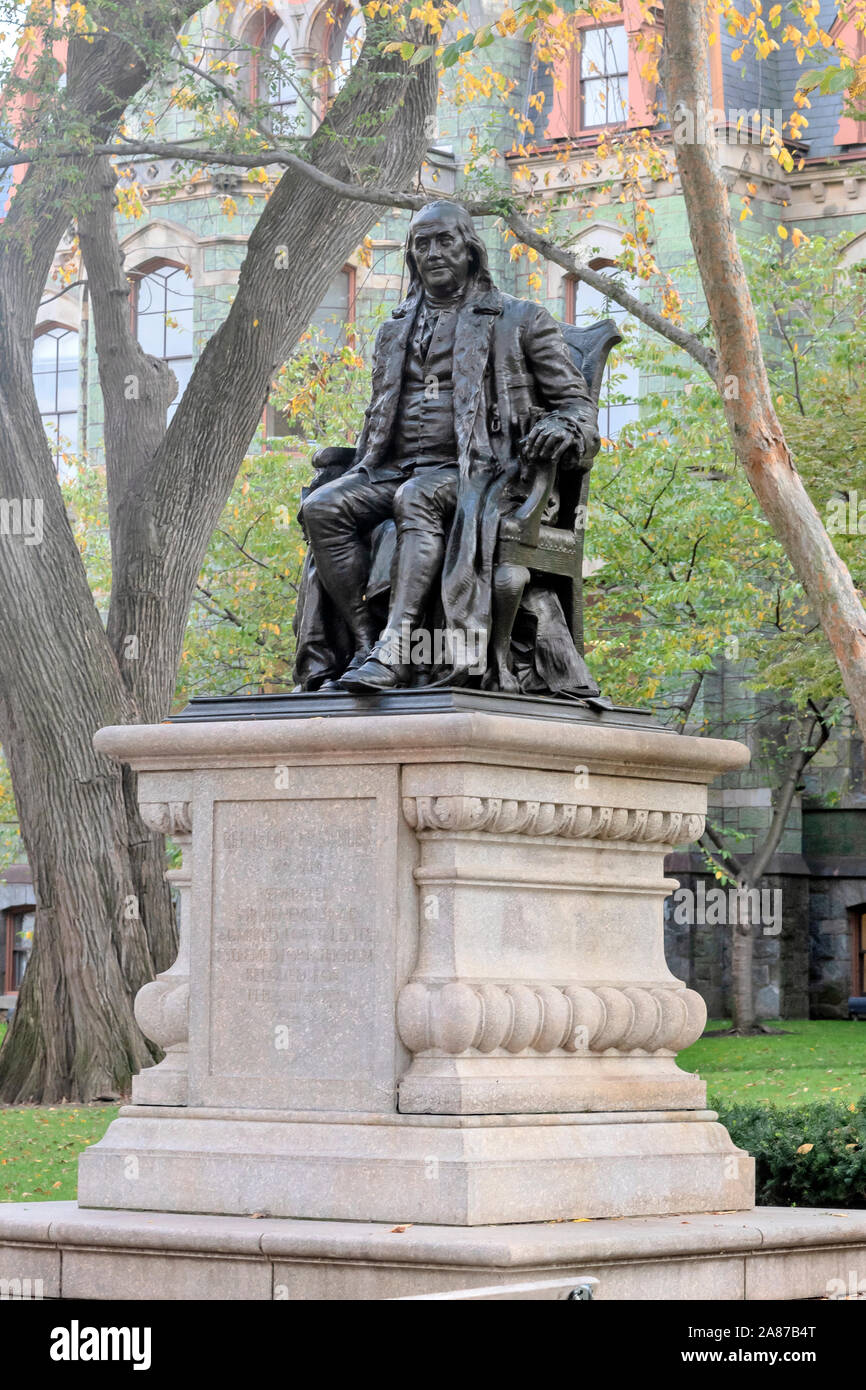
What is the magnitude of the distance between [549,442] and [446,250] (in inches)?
36.2

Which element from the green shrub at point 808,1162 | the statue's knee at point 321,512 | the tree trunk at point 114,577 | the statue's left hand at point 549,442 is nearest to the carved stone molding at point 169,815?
the statue's knee at point 321,512

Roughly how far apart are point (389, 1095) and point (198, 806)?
1.37 m

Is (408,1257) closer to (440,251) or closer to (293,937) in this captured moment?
(293,937)

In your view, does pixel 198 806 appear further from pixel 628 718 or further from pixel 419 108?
pixel 419 108

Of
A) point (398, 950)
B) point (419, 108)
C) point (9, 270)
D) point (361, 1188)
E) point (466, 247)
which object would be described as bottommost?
point (361, 1188)

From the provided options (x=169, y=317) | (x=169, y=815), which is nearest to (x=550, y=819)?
(x=169, y=815)

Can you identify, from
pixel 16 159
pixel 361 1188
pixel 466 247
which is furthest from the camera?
pixel 16 159

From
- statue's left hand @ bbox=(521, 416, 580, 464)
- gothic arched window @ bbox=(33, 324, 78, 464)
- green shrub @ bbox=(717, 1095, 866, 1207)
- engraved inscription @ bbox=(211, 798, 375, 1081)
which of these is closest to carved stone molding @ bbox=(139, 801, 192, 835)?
engraved inscription @ bbox=(211, 798, 375, 1081)

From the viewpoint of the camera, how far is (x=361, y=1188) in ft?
24.9

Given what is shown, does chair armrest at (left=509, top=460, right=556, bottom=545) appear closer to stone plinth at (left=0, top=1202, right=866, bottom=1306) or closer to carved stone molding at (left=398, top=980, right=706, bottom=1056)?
carved stone molding at (left=398, top=980, right=706, bottom=1056)

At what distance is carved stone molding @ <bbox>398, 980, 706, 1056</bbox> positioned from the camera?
25.2ft

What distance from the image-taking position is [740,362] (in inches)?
517
